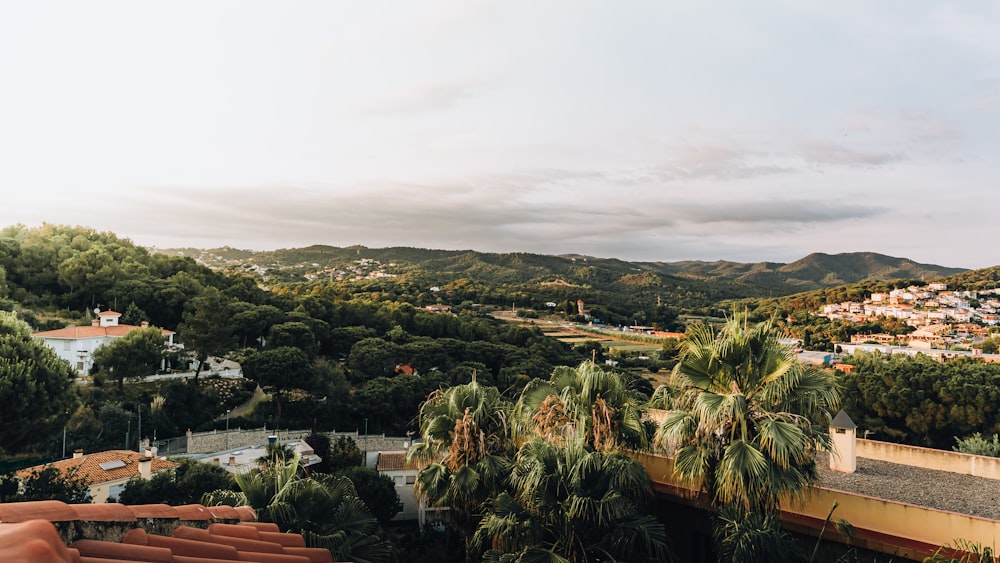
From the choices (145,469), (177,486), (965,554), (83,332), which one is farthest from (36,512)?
(83,332)

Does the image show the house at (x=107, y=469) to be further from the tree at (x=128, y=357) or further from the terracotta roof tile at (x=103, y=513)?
the terracotta roof tile at (x=103, y=513)

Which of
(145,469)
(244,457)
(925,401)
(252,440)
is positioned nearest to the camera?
(145,469)

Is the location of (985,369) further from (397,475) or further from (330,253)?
(330,253)

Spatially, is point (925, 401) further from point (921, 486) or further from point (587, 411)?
point (587, 411)

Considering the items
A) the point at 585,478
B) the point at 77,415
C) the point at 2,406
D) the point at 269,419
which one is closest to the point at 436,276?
the point at 269,419

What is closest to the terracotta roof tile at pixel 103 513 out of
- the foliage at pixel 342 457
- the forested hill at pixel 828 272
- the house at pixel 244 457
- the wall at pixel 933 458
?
the wall at pixel 933 458

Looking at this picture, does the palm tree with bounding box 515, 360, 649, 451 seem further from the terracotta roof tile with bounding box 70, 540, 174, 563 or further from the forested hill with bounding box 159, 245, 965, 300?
the forested hill with bounding box 159, 245, 965, 300
